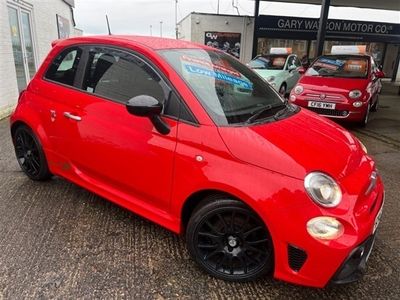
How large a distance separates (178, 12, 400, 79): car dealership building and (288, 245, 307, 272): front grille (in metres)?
17.6

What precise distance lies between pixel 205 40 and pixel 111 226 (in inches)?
707

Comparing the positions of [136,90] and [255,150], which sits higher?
[136,90]

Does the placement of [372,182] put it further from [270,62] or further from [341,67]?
[270,62]

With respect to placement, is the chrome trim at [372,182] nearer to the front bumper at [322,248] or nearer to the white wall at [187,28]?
the front bumper at [322,248]

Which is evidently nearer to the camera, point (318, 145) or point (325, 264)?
point (325, 264)

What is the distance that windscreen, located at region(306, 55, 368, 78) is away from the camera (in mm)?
7887

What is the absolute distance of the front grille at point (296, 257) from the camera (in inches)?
83.1

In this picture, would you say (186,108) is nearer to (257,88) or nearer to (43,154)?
(257,88)

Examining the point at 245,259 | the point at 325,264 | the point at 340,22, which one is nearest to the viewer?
the point at 325,264

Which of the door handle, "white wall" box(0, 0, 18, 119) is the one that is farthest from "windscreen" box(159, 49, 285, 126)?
"white wall" box(0, 0, 18, 119)

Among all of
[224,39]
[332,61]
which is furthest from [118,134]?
[224,39]

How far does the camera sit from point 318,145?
2465 mm

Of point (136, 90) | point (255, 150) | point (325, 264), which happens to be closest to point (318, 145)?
point (255, 150)

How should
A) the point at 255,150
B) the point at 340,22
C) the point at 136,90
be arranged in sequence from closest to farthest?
the point at 255,150 < the point at 136,90 < the point at 340,22
